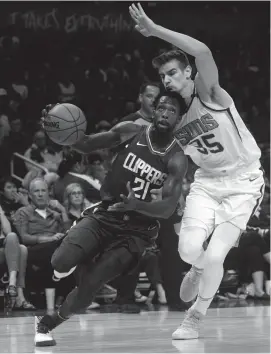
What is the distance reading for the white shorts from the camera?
5.82 metres

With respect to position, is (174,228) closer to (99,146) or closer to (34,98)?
(99,146)

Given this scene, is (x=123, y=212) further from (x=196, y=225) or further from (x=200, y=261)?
(x=200, y=261)

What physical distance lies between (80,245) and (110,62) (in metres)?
9.63

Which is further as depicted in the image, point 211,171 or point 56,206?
point 56,206

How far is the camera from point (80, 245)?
548cm

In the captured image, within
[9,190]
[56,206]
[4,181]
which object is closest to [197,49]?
[56,206]

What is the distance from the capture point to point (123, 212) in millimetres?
5750

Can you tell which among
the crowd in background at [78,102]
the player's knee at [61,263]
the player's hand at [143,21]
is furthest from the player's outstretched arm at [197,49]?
the crowd in background at [78,102]

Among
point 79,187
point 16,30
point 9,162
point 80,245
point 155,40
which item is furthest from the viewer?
point 155,40

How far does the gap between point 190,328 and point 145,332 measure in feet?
2.40

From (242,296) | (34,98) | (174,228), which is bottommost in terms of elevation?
(242,296)

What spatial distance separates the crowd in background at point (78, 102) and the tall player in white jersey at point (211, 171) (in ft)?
9.70

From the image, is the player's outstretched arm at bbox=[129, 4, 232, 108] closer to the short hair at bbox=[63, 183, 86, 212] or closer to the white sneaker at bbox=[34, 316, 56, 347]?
the white sneaker at bbox=[34, 316, 56, 347]

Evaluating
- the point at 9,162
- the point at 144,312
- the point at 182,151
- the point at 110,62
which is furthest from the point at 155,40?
the point at 182,151
